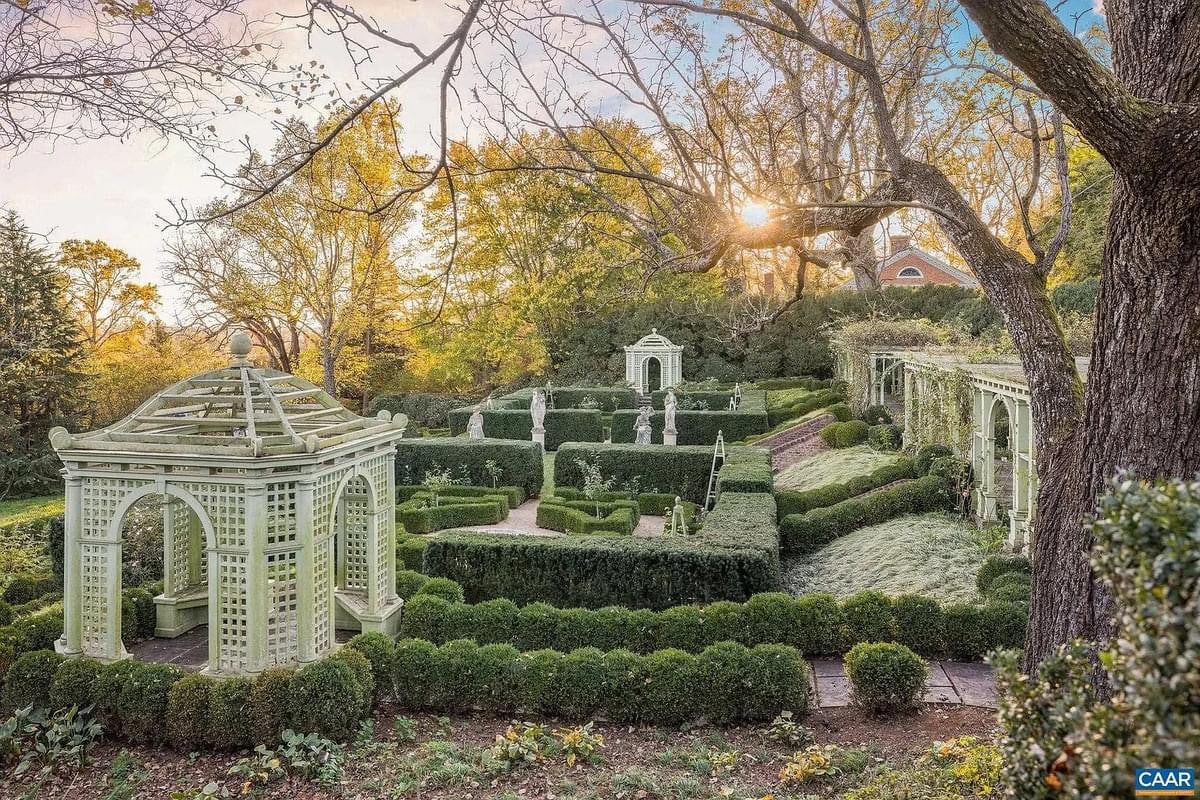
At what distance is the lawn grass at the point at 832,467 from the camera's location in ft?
40.3

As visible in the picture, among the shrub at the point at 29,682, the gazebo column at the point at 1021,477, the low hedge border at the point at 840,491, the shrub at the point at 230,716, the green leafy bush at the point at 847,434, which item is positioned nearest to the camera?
the shrub at the point at 230,716

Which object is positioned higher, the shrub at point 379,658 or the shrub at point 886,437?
the shrub at point 886,437

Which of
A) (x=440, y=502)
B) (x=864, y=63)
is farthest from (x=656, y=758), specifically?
(x=440, y=502)

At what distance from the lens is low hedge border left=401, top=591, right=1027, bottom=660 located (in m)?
6.22

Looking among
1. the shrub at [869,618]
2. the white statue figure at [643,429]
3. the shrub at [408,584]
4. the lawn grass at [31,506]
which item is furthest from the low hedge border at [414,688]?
the lawn grass at [31,506]

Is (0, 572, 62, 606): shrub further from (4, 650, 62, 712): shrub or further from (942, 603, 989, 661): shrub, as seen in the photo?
(942, 603, 989, 661): shrub

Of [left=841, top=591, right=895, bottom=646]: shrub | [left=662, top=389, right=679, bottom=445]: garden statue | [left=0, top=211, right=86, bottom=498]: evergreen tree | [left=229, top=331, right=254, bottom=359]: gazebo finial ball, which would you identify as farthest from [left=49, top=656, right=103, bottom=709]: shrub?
[left=0, top=211, right=86, bottom=498]: evergreen tree

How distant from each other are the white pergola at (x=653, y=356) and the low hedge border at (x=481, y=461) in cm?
1213

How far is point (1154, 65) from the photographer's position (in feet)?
10.4

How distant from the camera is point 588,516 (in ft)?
36.3

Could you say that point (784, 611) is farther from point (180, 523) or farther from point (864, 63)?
point (180, 523)

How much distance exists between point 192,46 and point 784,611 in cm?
612

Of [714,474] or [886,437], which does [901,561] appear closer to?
[714,474]

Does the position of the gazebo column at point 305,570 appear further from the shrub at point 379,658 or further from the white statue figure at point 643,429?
the white statue figure at point 643,429
